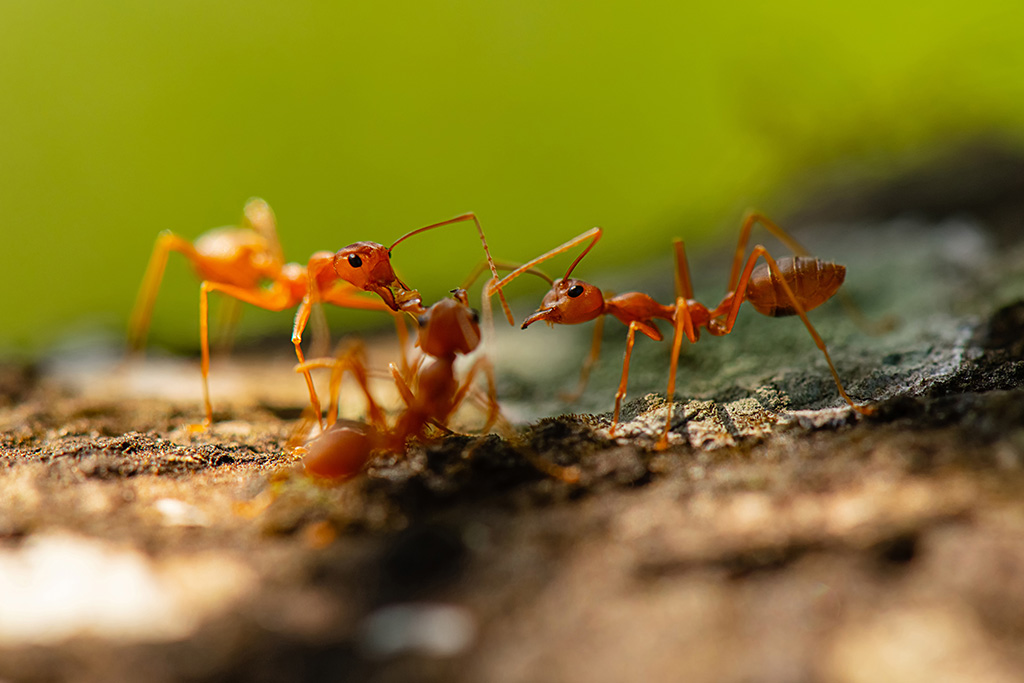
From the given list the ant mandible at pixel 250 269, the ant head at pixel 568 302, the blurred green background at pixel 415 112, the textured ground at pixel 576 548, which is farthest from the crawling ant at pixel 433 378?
the blurred green background at pixel 415 112

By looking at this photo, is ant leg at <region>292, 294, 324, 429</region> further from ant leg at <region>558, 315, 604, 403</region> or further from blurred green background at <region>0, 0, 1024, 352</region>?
blurred green background at <region>0, 0, 1024, 352</region>

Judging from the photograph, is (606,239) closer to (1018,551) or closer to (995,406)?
(995,406)

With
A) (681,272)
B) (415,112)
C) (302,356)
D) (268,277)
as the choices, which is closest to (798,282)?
(681,272)

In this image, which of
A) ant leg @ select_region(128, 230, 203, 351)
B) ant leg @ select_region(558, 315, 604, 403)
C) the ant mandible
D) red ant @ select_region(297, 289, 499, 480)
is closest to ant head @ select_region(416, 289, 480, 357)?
red ant @ select_region(297, 289, 499, 480)

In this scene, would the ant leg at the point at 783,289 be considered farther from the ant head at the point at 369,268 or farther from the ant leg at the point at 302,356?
the ant leg at the point at 302,356

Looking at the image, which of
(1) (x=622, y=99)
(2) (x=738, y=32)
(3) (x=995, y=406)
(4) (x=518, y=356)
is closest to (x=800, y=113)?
(2) (x=738, y=32)

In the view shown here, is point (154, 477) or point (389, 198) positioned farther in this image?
point (389, 198)

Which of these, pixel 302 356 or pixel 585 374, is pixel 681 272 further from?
pixel 302 356
